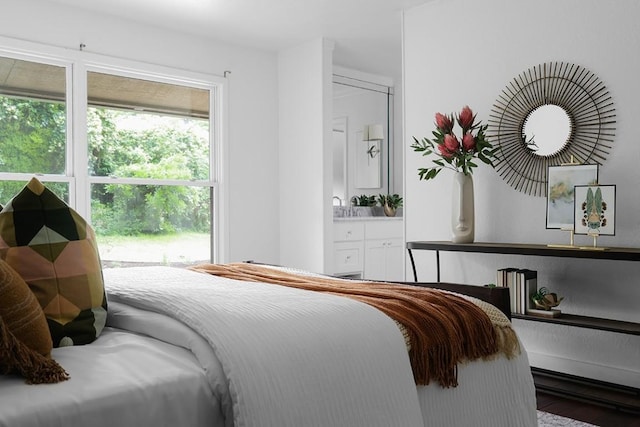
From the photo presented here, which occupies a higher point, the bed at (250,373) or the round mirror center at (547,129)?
the round mirror center at (547,129)

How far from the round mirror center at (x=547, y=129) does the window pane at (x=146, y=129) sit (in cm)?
270

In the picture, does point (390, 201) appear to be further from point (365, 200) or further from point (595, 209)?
point (595, 209)

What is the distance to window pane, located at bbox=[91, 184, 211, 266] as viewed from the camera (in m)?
4.39

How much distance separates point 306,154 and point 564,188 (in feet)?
8.01

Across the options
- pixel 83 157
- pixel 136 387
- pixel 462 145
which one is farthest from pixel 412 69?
pixel 136 387

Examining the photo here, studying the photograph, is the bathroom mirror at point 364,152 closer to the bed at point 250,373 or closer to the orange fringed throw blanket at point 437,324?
the orange fringed throw blanket at point 437,324

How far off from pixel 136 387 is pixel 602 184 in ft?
9.13

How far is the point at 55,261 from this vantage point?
1420 mm

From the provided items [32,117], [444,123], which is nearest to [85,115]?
[32,117]

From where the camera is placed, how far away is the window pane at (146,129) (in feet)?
14.3

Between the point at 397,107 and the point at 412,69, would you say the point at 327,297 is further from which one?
the point at 397,107

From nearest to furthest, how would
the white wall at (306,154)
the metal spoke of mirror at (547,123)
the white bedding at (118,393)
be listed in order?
the white bedding at (118,393), the metal spoke of mirror at (547,123), the white wall at (306,154)

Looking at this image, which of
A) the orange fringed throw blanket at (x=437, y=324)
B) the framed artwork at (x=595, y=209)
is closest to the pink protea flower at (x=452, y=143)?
the framed artwork at (x=595, y=209)

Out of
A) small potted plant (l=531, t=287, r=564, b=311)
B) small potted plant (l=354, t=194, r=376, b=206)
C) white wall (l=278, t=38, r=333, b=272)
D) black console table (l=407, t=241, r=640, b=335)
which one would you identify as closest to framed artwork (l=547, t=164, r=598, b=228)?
black console table (l=407, t=241, r=640, b=335)
